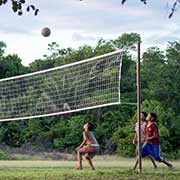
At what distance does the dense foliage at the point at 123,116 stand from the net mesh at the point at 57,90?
315 centimetres

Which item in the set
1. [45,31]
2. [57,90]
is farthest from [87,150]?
[45,31]

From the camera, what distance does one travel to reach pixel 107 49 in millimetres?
24641

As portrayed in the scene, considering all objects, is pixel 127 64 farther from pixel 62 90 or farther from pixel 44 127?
pixel 62 90

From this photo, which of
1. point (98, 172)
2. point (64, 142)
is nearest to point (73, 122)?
point (64, 142)

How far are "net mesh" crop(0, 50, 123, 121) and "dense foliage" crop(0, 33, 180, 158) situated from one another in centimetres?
315

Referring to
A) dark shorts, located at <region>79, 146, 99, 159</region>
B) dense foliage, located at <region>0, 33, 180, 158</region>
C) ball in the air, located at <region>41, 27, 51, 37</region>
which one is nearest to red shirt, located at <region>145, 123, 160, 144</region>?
dark shorts, located at <region>79, 146, 99, 159</region>

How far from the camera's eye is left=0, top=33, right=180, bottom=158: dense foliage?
21875 mm

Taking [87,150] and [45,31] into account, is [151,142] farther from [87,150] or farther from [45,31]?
[45,31]

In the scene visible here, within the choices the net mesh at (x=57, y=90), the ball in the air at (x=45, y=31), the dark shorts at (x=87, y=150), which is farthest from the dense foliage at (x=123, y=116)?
the dark shorts at (x=87, y=150)

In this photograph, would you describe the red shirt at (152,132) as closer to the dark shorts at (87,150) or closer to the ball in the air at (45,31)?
the dark shorts at (87,150)

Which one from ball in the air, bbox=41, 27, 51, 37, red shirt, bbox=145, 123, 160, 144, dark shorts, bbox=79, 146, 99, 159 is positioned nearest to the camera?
red shirt, bbox=145, 123, 160, 144

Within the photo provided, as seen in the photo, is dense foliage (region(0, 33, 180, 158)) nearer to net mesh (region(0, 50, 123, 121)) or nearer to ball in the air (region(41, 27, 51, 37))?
net mesh (region(0, 50, 123, 121))

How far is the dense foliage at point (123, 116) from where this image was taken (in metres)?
21.9

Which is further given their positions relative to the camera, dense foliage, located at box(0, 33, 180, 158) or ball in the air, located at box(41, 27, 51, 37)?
dense foliage, located at box(0, 33, 180, 158)
